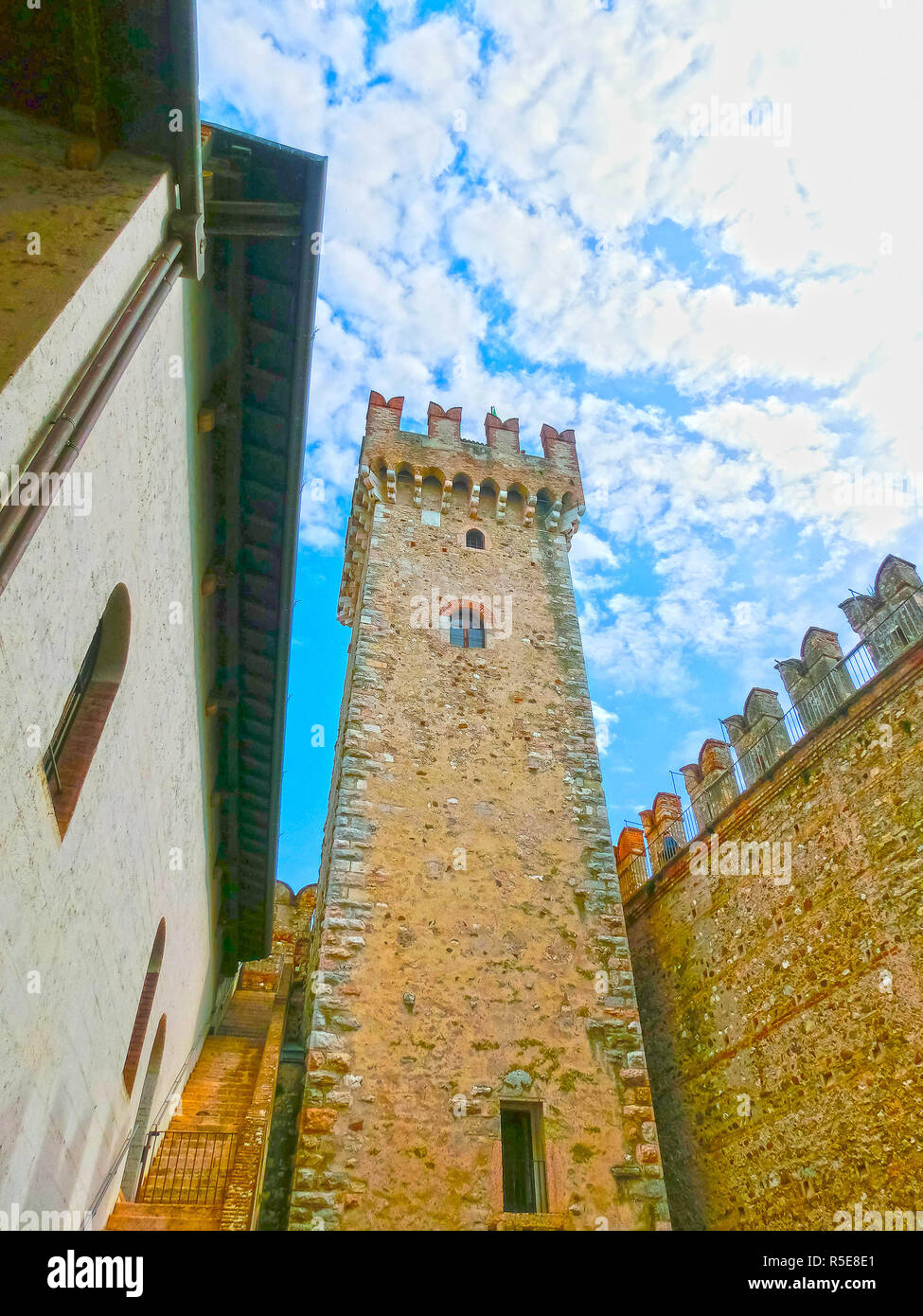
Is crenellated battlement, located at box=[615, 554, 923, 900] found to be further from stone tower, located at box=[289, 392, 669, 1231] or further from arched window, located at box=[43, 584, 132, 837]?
arched window, located at box=[43, 584, 132, 837]

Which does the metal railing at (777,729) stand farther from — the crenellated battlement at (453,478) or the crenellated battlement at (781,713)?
the crenellated battlement at (453,478)

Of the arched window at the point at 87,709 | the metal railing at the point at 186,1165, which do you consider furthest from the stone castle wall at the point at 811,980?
the arched window at the point at 87,709

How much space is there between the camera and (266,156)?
20.5 ft

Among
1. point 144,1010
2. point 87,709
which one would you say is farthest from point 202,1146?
point 87,709

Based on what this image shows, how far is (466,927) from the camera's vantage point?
9.22 metres

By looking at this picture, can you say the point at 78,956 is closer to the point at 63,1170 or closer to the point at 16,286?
the point at 63,1170

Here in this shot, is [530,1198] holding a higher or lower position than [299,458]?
lower

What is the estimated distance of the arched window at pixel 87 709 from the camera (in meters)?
4.76

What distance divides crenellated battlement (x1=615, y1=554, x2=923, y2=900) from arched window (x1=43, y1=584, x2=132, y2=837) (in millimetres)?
7677

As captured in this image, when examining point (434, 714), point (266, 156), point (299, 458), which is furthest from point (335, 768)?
point (266, 156)

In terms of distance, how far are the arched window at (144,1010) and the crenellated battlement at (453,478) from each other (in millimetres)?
7275

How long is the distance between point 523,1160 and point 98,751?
248 inches

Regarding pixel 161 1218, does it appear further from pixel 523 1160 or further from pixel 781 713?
pixel 781 713

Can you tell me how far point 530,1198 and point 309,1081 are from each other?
2553 millimetres
